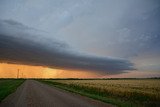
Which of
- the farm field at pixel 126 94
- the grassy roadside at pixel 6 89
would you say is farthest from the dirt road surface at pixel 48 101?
the grassy roadside at pixel 6 89

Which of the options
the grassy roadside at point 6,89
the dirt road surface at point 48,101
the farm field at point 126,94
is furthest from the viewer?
the grassy roadside at point 6,89

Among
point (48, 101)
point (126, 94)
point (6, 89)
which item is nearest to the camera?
point (48, 101)

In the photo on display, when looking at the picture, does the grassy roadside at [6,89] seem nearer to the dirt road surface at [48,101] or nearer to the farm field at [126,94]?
the dirt road surface at [48,101]

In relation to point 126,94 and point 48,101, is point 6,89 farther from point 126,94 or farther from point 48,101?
point 126,94

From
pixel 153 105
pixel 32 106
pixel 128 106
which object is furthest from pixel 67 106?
pixel 153 105

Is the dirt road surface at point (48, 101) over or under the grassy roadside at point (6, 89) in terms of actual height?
under

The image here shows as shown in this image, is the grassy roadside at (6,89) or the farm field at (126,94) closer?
the farm field at (126,94)

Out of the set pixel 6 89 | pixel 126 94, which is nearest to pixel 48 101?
pixel 126 94

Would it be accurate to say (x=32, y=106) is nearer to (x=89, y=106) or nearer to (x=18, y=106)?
(x=18, y=106)

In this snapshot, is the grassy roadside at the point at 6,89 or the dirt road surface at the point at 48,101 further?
the grassy roadside at the point at 6,89

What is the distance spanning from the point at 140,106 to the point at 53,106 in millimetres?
7475

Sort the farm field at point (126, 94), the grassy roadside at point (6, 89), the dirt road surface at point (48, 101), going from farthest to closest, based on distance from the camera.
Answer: the grassy roadside at point (6, 89) < the farm field at point (126, 94) < the dirt road surface at point (48, 101)

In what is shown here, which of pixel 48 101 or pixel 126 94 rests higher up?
pixel 126 94

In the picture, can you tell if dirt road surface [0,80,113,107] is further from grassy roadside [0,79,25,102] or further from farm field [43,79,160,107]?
grassy roadside [0,79,25,102]
